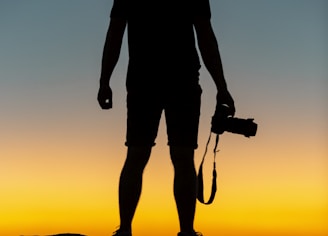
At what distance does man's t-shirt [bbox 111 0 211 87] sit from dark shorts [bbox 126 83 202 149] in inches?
4.6

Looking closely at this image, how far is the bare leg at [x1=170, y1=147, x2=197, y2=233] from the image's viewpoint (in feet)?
14.4

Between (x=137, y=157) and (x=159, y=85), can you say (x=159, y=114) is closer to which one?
(x=159, y=85)

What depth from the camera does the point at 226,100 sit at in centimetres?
468

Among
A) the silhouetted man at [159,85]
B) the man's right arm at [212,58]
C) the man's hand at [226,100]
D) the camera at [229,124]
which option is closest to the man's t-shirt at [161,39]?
the silhouetted man at [159,85]

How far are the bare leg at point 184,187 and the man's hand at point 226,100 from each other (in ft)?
2.08

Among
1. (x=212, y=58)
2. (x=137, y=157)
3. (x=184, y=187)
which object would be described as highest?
(x=212, y=58)

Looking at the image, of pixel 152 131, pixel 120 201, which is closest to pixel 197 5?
pixel 152 131

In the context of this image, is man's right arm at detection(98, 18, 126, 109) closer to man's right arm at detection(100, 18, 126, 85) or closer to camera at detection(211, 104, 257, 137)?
man's right arm at detection(100, 18, 126, 85)

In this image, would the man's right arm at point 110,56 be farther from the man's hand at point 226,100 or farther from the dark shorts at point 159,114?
the man's hand at point 226,100

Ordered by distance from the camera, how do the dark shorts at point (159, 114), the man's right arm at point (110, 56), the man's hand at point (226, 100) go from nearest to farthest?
1. the dark shorts at point (159, 114)
2. the man's right arm at point (110, 56)
3. the man's hand at point (226, 100)

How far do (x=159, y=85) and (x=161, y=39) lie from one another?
48 centimetres

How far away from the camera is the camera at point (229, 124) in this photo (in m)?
4.72

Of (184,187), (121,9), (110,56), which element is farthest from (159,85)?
(184,187)

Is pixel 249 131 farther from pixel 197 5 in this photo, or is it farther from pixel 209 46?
pixel 197 5
